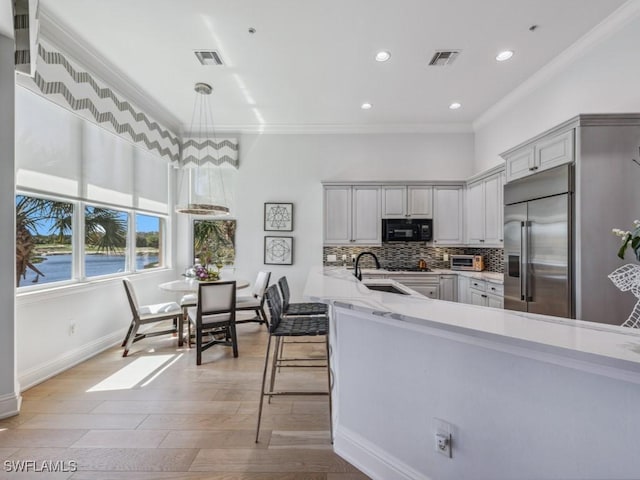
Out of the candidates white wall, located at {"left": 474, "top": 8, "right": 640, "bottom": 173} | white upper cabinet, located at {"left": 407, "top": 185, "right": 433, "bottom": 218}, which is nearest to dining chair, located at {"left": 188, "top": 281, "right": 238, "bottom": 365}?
white upper cabinet, located at {"left": 407, "top": 185, "right": 433, "bottom": 218}

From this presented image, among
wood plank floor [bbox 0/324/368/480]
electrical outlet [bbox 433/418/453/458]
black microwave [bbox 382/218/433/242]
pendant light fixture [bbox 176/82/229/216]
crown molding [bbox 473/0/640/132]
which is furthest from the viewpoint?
pendant light fixture [bbox 176/82/229/216]

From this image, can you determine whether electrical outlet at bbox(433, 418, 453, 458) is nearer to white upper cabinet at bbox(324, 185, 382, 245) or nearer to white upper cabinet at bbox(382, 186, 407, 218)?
white upper cabinet at bbox(324, 185, 382, 245)

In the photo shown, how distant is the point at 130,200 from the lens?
13.4 feet

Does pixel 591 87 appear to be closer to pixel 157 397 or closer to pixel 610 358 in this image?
pixel 610 358

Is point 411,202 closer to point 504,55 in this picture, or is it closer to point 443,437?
point 504,55

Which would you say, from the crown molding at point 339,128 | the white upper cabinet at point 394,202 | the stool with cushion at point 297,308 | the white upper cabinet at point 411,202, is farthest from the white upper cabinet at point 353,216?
the stool with cushion at point 297,308

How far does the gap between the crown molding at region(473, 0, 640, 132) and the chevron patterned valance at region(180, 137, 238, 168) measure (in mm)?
4186

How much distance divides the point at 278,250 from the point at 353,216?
4.75 ft

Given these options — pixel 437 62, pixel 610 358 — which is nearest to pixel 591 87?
pixel 437 62

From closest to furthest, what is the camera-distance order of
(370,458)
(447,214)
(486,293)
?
1. (370,458)
2. (486,293)
3. (447,214)

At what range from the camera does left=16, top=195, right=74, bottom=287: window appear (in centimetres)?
268

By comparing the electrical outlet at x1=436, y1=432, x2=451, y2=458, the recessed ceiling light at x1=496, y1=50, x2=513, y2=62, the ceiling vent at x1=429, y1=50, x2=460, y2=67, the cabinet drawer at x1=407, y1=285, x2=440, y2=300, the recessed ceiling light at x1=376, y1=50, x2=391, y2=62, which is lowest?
the electrical outlet at x1=436, y1=432, x2=451, y2=458

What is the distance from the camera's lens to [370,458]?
163 centimetres

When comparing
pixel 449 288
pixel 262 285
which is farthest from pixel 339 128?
pixel 449 288
